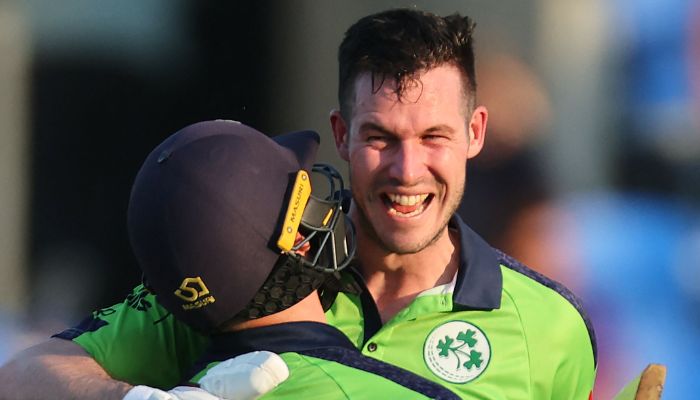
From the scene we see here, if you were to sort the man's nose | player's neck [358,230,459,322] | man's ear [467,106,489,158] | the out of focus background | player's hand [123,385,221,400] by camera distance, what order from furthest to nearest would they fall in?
1. the out of focus background
2. man's ear [467,106,489,158]
3. player's neck [358,230,459,322]
4. the man's nose
5. player's hand [123,385,221,400]

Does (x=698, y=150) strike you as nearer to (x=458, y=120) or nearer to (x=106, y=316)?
(x=458, y=120)

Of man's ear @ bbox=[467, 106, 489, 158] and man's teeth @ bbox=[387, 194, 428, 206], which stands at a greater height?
man's ear @ bbox=[467, 106, 489, 158]

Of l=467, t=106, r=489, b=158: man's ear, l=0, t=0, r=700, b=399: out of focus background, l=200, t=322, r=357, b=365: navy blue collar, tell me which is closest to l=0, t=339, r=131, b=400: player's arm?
l=200, t=322, r=357, b=365: navy blue collar

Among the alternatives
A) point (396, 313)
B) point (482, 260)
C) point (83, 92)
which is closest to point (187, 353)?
point (396, 313)

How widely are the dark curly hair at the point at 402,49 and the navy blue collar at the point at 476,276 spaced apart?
0.36 meters

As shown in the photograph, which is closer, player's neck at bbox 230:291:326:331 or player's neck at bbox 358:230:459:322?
player's neck at bbox 230:291:326:331

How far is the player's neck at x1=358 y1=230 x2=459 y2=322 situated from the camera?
10.3 feet

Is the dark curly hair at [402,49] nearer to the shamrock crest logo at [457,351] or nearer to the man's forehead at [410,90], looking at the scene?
the man's forehead at [410,90]

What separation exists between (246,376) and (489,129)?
2543 millimetres

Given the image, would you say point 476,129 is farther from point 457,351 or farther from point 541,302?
point 457,351

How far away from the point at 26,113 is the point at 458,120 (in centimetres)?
199

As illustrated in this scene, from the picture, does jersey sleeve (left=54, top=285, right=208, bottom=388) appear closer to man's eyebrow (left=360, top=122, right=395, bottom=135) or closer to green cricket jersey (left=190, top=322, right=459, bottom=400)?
green cricket jersey (left=190, top=322, right=459, bottom=400)

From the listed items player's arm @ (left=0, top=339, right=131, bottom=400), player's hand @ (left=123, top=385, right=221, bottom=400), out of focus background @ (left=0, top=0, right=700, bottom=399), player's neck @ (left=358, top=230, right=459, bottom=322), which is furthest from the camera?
out of focus background @ (left=0, top=0, right=700, bottom=399)

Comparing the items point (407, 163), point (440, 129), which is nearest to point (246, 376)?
point (407, 163)
